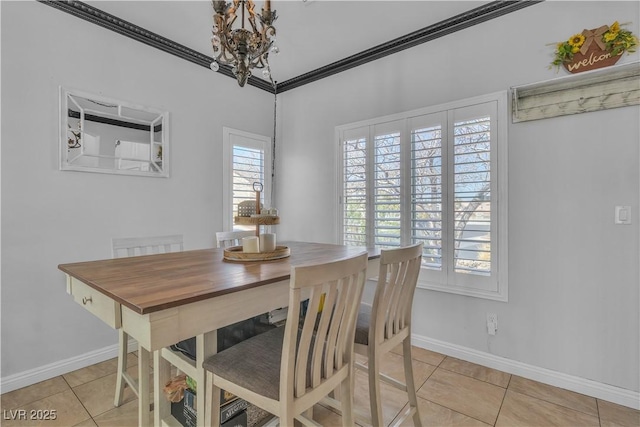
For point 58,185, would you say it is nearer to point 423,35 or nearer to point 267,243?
point 267,243

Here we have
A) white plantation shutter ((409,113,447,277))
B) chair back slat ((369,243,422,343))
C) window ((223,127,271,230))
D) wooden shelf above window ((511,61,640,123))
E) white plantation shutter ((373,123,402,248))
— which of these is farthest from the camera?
window ((223,127,271,230))

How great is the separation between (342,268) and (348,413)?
621mm

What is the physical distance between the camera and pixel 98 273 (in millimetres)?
1318

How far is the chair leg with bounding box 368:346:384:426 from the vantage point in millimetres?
1321

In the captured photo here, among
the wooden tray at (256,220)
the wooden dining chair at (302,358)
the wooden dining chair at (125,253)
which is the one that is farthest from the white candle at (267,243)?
the wooden dining chair at (125,253)

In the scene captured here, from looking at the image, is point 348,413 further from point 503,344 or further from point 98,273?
point 503,344

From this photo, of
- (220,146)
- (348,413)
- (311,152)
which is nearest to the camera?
(348,413)

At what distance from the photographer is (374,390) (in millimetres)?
Answer: 1334

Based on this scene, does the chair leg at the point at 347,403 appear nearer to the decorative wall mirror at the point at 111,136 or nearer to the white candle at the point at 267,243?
the white candle at the point at 267,243

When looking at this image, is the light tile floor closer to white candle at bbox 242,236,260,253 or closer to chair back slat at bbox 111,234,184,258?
chair back slat at bbox 111,234,184,258

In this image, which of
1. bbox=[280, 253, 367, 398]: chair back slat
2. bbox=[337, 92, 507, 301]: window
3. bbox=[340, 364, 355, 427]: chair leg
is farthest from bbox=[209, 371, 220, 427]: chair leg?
bbox=[337, 92, 507, 301]: window

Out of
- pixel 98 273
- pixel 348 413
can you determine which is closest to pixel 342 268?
pixel 348 413

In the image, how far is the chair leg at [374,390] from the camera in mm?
1321

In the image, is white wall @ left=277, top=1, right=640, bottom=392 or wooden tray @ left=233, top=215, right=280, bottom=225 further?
white wall @ left=277, top=1, right=640, bottom=392
